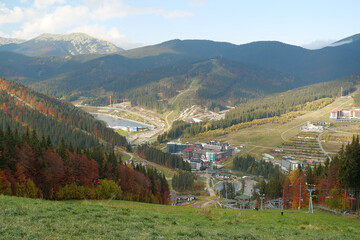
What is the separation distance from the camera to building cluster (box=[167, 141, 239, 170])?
12051cm

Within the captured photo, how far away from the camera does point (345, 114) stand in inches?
6841

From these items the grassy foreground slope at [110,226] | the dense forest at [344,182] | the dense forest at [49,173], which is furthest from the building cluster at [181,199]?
the grassy foreground slope at [110,226]

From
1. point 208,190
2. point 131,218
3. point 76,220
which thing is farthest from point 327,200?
point 208,190

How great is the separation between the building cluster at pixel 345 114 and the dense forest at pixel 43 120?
116 metres

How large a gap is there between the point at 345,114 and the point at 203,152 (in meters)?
94.9

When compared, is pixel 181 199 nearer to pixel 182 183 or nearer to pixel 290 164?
pixel 182 183

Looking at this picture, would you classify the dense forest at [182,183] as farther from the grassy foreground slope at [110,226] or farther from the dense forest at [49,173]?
the grassy foreground slope at [110,226]

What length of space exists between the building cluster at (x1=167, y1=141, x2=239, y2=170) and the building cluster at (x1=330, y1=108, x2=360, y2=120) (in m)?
72.7

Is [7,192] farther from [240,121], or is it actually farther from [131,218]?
[240,121]

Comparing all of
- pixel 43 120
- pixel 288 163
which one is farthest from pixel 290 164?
pixel 43 120

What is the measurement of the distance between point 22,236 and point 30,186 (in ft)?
74.0

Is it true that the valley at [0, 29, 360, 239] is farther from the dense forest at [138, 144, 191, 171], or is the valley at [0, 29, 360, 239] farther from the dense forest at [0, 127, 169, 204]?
the dense forest at [138, 144, 191, 171]

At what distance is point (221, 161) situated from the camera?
414 feet

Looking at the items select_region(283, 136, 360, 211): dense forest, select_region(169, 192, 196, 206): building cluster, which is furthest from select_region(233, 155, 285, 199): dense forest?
select_region(283, 136, 360, 211): dense forest
